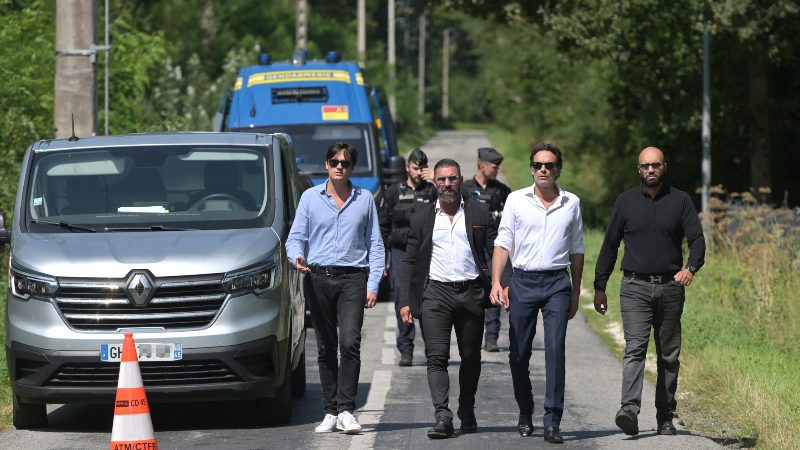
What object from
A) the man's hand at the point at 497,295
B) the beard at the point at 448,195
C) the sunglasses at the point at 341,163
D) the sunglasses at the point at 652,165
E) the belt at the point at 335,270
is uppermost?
the sunglasses at the point at 341,163

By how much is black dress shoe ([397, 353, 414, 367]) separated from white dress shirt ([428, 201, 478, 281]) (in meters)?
3.87

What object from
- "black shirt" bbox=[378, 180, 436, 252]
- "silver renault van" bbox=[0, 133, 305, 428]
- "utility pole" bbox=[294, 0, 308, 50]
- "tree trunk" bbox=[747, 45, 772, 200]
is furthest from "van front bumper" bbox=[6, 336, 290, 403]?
"utility pole" bbox=[294, 0, 308, 50]

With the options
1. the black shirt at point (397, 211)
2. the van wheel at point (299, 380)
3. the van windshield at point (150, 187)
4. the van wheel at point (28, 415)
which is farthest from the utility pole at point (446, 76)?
the van wheel at point (28, 415)

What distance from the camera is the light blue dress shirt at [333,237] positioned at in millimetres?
9922

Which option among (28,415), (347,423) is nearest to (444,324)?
(347,423)

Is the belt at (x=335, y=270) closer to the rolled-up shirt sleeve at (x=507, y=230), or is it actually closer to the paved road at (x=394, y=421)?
the rolled-up shirt sleeve at (x=507, y=230)

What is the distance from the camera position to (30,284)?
9.92 metres

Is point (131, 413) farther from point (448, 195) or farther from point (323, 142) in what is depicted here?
point (323, 142)

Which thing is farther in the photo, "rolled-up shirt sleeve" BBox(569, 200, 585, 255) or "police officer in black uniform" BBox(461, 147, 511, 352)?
"police officer in black uniform" BBox(461, 147, 511, 352)

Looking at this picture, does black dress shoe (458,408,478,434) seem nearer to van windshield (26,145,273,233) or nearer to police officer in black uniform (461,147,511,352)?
van windshield (26,145,273,233)

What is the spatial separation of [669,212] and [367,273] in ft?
6.41

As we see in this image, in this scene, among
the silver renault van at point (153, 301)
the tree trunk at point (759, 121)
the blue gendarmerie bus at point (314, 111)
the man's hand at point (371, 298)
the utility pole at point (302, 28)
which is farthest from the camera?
the utility pole at point (302, 28)

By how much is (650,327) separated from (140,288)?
10.6 feet

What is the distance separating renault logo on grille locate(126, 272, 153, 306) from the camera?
31.9ft
